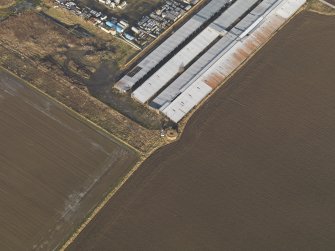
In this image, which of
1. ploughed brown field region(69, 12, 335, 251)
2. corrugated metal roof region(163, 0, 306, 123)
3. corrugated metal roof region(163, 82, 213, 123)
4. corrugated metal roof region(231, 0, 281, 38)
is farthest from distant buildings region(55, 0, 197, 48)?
ploughed brown field region(69, 12, 335, 251)

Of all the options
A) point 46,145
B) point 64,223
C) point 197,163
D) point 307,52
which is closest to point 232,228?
point 197,163

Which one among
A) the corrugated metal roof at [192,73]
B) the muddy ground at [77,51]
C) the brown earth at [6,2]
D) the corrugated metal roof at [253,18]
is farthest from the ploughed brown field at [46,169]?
the corrugated metal roof at [253,18]

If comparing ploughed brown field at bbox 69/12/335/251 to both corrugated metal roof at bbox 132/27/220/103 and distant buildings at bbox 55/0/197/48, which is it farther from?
distant buildings at bbox 55/0/197/48

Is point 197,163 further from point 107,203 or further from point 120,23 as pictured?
point 120,23

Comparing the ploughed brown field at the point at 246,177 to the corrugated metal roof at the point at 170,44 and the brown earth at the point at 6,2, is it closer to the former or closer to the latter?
the corrugated metal roof at the point at 170,44

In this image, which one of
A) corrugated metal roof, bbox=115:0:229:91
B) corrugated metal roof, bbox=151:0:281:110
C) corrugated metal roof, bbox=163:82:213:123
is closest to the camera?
corrugated metal roof, bbox=163:82:213:123

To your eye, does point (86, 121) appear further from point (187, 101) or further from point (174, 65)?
point (174, 65)

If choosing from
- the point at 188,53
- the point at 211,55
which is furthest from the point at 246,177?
the point at 188,53
